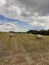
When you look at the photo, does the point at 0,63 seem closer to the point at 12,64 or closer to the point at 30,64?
the point at 12,64

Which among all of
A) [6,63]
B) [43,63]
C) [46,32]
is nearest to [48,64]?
[43,63]

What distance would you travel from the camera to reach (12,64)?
54.5ft

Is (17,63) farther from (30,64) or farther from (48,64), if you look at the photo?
(48,64)

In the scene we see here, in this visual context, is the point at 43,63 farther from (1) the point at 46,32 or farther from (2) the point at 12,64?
(1) the point at 46,32

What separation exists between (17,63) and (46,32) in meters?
98.3

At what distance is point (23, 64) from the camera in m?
16.5

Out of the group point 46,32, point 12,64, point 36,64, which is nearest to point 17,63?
point 12,64

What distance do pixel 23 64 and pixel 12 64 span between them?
36.0 inches

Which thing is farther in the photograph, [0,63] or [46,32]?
[46,32]

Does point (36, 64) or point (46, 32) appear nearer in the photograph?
point (36, 64)

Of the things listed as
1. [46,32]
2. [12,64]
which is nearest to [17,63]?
[12,64]

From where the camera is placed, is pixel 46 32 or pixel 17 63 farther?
pixel 46 32

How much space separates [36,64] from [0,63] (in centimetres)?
314

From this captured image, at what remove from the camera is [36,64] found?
54.7 feet
